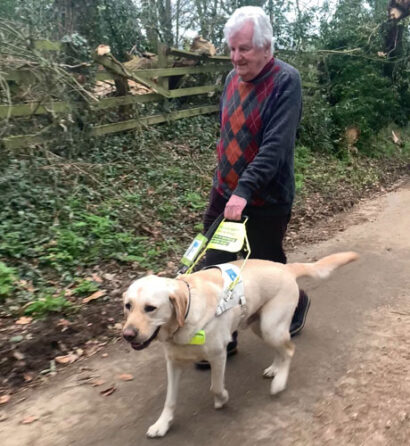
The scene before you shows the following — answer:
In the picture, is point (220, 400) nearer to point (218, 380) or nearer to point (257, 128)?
point (218, 380)

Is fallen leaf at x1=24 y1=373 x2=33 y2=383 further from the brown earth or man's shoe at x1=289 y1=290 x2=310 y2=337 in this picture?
man's shoe at x1=289 y1=290 x2=310 y2=337

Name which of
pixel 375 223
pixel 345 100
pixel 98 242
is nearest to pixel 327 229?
pixel 375 223

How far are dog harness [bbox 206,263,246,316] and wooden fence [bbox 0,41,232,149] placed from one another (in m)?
4.52

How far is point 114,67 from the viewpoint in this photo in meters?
8.21

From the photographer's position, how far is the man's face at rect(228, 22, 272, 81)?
3.13m

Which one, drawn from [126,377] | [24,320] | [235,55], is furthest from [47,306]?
[235,55]

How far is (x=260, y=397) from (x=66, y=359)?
5.45 feet

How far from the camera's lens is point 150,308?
104 inches

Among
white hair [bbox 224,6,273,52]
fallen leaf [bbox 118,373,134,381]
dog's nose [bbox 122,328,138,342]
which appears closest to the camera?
dog's nose [bbox 122,328,138,342]

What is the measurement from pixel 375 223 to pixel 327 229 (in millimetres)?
885

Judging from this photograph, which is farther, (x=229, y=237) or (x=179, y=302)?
(x=229, y=237)

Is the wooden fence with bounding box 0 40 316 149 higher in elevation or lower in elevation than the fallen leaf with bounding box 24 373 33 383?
higher

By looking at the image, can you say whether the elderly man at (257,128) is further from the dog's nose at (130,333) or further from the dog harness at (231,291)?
the dog's nose at (130,333)

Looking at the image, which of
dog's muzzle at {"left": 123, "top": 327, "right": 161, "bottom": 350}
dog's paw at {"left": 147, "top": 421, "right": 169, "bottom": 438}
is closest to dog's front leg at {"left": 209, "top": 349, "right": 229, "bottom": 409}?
dog's paw at {"left": 147, "top": 421, "right": 169, "bottom": 438}
